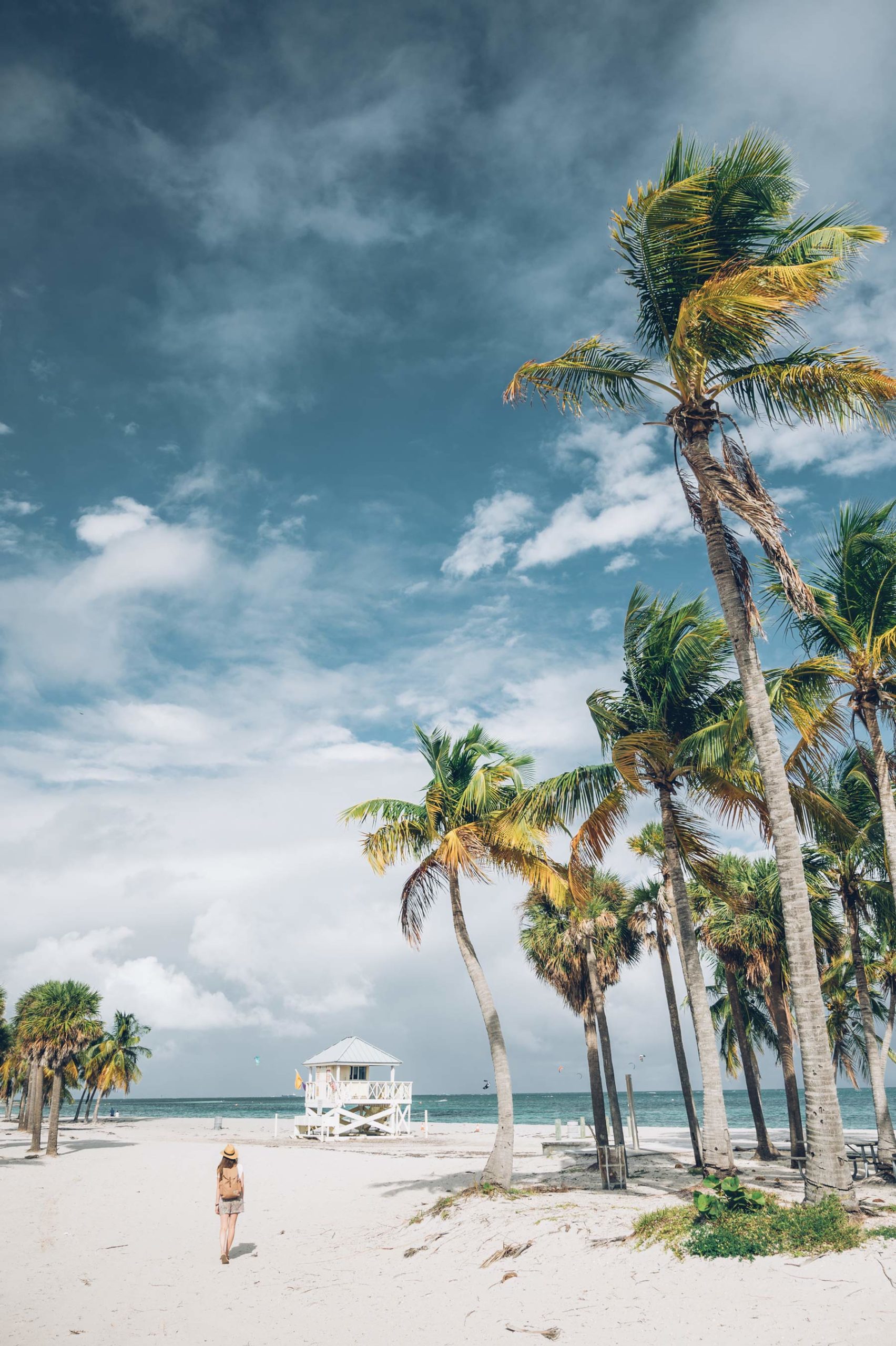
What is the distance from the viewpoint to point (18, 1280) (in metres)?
11.9

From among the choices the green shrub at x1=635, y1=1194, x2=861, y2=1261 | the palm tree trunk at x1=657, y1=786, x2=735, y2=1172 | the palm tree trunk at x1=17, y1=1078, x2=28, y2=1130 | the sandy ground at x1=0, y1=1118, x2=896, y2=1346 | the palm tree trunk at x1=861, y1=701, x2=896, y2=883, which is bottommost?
the palm tree trunk at x1=17, y1=1078, x2=28, y2=1130

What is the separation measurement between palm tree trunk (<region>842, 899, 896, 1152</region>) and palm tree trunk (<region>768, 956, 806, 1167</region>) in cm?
255

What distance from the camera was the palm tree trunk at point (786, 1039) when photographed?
19344 millimetres

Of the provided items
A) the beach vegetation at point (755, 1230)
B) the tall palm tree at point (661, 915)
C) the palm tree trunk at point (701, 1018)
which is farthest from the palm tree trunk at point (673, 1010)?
the beach vegetation at point (755, 1230)

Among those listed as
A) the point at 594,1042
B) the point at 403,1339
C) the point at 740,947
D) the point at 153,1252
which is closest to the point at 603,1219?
the point at 403,1339

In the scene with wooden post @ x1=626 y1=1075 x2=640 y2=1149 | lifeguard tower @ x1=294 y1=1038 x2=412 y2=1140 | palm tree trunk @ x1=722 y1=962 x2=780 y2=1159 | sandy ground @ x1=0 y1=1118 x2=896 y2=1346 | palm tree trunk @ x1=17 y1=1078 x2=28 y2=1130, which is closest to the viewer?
sandy ground @ x1=0 y1=1118 x2=896 y2=1346

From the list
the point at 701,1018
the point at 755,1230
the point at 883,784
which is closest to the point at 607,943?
the point at 701,1018

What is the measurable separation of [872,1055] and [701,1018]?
557 centimetres

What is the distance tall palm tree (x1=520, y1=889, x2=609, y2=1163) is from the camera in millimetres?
23750

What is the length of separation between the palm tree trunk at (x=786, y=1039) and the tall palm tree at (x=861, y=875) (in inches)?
94.5

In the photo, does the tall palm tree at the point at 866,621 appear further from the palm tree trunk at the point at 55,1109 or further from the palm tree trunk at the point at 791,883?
the palm tree trunk at the point at 55,1109

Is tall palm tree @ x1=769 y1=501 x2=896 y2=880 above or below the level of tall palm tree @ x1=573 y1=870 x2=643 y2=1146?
above

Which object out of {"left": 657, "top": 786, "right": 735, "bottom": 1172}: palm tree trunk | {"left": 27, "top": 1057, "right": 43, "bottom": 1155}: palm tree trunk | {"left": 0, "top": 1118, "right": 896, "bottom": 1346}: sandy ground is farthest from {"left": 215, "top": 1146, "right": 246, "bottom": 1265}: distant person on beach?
{"left": 27, "top": 1057, "right": 43, "bottom": 1155}: palm tree trunk

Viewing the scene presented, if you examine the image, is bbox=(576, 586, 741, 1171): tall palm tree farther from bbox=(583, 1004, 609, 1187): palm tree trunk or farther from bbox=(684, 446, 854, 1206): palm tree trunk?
bbox=(583, 1004, 609, 1187): palm tree trunk
